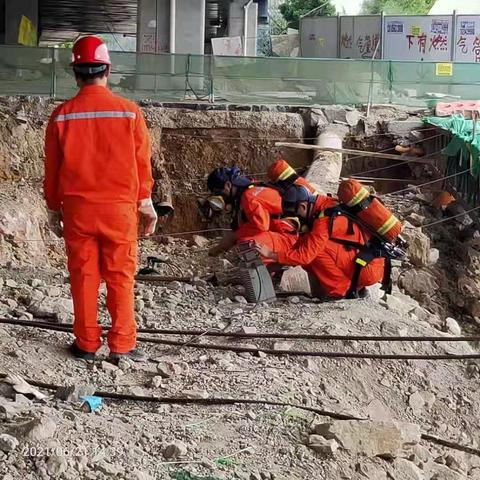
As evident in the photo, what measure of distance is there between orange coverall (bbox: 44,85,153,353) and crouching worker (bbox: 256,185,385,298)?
2773 millimetres

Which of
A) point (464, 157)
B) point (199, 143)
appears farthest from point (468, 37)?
point (464, 157)

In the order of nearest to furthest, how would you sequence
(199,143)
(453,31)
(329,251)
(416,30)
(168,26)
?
(329,251) < (199,143) < (168,26) < (453,31) < (416,30)

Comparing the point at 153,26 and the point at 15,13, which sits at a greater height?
the point at 15,13

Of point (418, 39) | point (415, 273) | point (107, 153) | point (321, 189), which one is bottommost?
point (415, 273)

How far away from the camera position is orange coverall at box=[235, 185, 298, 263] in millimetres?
8695

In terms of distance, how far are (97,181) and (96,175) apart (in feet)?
0.13

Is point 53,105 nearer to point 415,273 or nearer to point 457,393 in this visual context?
point 415,273

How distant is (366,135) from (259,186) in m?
7.91

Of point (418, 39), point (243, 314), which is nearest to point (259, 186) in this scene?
point (243, 314)

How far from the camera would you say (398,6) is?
202 ft

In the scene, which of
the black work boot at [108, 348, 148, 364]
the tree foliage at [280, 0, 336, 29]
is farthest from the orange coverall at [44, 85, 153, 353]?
the tree foliage at [280, 0, 336, 29]

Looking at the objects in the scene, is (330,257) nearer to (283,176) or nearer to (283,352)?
(283,176)

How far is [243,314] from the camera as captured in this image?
8.09m

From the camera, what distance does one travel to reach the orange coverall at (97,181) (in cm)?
589
